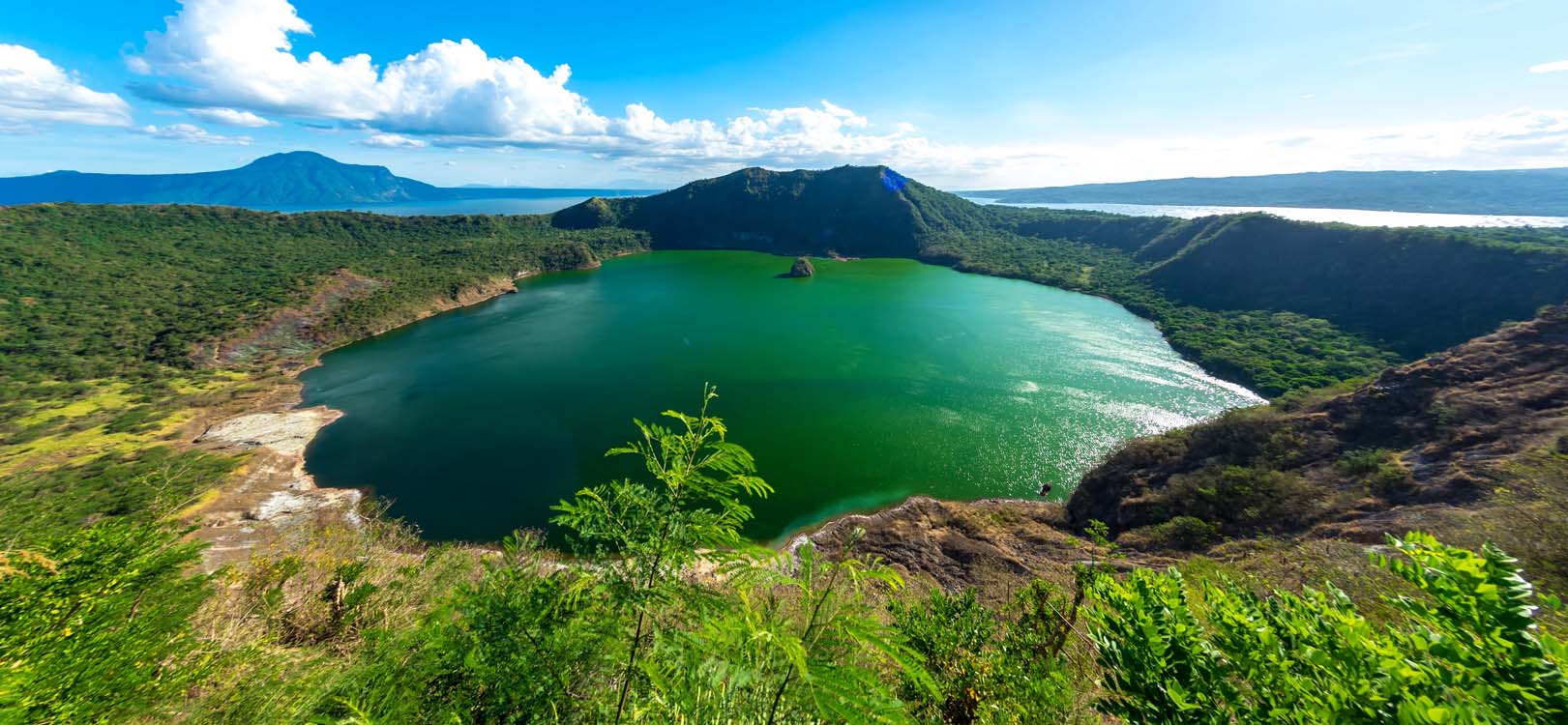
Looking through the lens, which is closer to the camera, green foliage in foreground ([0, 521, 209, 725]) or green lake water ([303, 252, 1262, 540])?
green foliage in foreground ([0, 521, 209, 725])

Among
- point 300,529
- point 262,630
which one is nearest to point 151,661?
point 262,630

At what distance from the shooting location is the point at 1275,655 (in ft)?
8.93

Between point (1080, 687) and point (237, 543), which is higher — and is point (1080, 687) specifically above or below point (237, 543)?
above

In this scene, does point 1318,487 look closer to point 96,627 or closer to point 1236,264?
point 96,627

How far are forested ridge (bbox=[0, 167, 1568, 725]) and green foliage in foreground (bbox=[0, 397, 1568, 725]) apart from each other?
0.08ft

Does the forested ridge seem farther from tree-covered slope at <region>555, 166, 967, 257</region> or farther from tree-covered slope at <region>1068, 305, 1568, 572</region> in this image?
tree-covered slope at <region>555, 166, 967, 257</region>

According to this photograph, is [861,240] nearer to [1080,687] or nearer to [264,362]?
[264,362]

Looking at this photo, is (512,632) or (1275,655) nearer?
(1275,655)

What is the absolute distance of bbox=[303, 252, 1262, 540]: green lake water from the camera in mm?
28500

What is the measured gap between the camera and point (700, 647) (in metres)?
2.75

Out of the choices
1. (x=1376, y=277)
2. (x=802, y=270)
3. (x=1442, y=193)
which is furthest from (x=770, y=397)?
(x=1442, y=193)

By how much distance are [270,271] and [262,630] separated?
86875 millimetres

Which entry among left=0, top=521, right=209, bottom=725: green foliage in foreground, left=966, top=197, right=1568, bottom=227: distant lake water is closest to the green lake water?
left=0, top=521, right=209, bottom=725: green foliage in foreground

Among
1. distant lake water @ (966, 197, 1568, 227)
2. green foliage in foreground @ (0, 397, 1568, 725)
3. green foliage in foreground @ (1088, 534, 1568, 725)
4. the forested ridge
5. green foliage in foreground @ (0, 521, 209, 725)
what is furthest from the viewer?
distant lake water @ (966, 197, 1568, 227)
